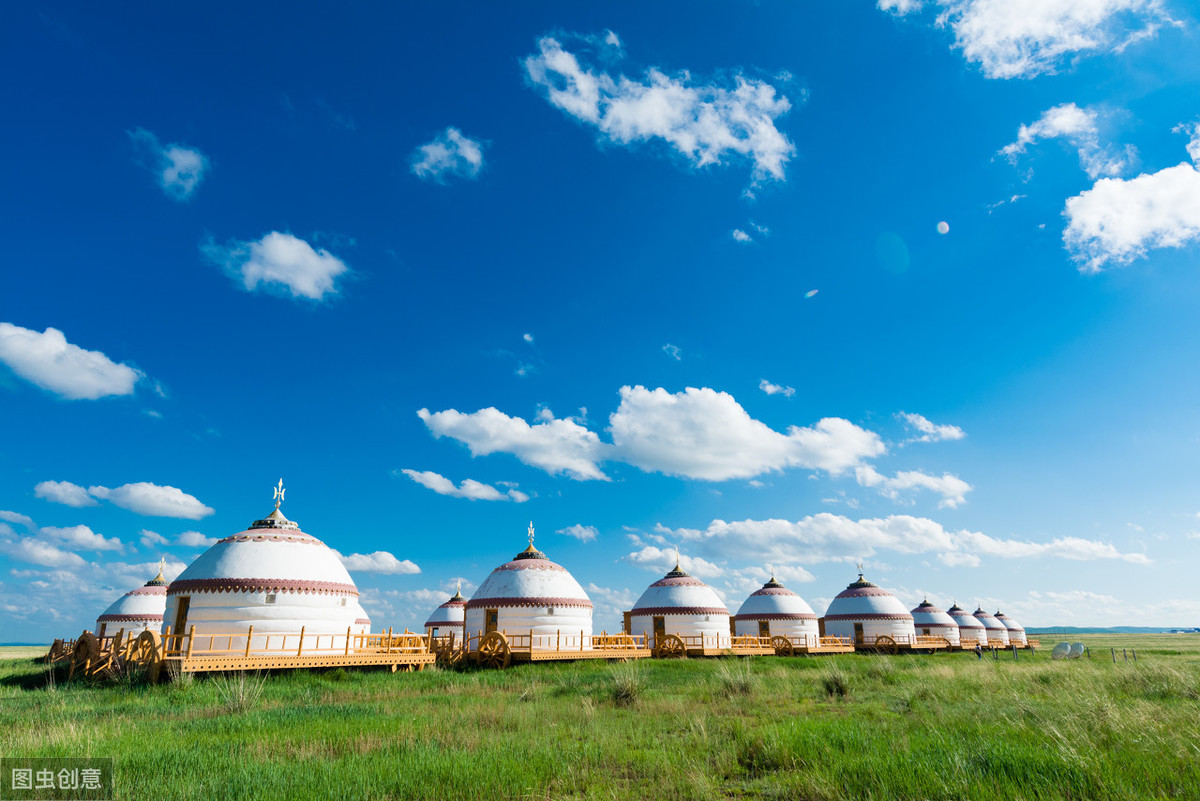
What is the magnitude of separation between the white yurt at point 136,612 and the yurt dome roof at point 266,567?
19979 millimetres

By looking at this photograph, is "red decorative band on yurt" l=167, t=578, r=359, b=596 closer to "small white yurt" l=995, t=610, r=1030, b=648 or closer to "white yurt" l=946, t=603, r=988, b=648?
"white yurt" l=946, t=603, r=988, b=648

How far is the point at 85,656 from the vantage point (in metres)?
24.3

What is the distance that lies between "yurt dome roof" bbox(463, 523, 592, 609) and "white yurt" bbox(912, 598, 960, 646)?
43999 millimetres

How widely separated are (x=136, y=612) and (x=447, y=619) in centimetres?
2326

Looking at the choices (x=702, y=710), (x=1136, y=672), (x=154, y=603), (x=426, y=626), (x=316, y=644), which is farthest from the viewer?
(x=426, y=626)

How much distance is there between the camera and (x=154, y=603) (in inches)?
1788

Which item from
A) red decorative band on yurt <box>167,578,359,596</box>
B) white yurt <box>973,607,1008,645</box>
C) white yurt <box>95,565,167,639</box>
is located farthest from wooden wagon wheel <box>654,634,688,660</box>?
white yurt <box>973,607,1008,645</box>

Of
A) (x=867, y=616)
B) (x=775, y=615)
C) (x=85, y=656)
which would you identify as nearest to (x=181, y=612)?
(x=85, y=656)

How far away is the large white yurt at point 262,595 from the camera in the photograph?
2712 centimetres

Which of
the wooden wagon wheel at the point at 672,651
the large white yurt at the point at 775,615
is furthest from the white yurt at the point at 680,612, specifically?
the large white yurt at the point at 775,615

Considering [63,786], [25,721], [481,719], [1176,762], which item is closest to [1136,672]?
Result: [1176,762]

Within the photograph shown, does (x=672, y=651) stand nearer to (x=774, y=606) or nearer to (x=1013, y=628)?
(x=774, y=606)

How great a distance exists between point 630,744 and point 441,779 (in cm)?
348

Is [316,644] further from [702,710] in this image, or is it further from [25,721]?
[702,710]
